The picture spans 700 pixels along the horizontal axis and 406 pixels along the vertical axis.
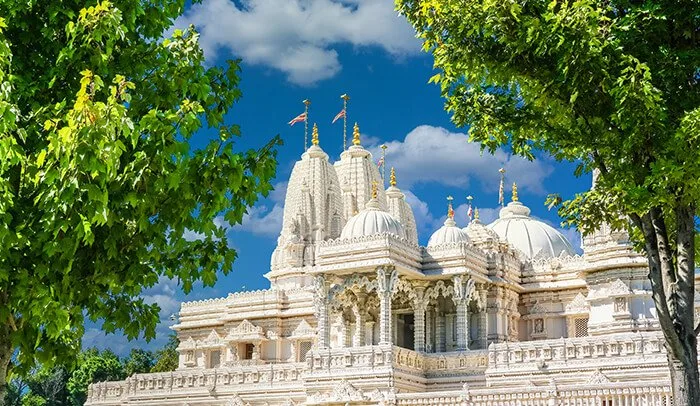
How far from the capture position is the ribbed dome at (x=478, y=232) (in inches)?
1289

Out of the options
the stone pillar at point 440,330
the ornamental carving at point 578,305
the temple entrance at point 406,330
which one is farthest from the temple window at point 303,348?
the ornamental carving at point 578,305

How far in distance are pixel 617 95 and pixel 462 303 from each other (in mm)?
19218

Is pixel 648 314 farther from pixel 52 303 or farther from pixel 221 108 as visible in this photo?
pixel 52 303

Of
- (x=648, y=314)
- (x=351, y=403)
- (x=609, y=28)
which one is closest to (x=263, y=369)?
(x=351, y=403)

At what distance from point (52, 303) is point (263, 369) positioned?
22.1 meters

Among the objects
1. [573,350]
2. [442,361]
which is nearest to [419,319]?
[442,361]

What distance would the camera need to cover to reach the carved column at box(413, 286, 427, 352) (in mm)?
28453

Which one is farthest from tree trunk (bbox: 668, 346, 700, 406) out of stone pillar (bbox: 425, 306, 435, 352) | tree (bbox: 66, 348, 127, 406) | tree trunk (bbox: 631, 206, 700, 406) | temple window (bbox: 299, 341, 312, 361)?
tree (bbox: 66, 348, 127, 406)

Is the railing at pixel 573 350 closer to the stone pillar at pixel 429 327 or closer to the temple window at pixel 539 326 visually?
the stone pillar at pixel 429 327

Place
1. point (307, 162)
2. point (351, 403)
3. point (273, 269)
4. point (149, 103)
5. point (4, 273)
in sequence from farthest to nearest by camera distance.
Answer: point (307, 162) → point (273, 269) → point (351, 403) → point (149, 103) → point (4, 273)

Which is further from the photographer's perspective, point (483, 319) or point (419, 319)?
point (483, 319)

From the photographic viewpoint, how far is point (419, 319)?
94.6 feet

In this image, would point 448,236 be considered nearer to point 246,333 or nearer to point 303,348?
point 303,348

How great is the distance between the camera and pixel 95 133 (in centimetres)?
681
